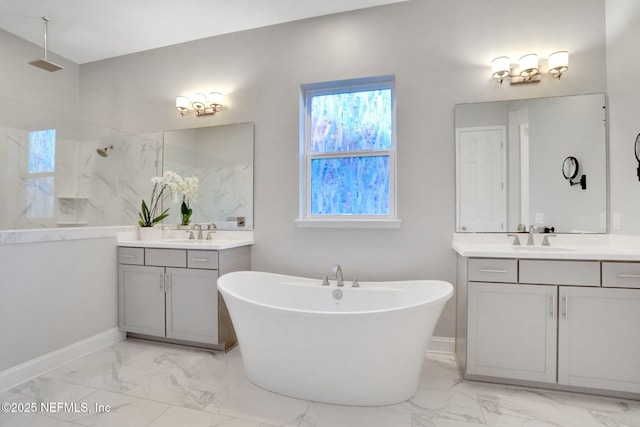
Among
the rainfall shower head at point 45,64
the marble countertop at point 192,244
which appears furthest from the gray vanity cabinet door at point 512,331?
the rainfall shower head at point 45,64

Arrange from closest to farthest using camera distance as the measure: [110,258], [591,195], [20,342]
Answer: [20,342]
[591,195]
[110,258]

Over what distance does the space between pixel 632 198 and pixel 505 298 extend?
1.02m

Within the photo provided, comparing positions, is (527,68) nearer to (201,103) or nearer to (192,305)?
(201,103)

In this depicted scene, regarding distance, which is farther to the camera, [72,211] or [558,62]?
[72,211]

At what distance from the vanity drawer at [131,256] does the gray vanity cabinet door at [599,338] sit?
117 inches

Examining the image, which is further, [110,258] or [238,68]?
[238,68]

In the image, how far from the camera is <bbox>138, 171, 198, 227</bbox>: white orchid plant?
2855 mm

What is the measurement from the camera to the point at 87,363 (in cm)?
218

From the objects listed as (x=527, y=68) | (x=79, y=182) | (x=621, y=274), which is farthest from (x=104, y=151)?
(x=621, y=274)

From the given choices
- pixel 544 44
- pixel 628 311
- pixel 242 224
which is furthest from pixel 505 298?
pixel 242 224

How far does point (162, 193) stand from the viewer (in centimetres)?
308

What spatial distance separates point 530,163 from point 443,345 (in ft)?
4.85

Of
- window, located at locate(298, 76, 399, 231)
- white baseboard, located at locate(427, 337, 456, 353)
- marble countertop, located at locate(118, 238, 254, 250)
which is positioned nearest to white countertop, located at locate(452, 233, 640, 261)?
window, located at locate(298, 76, 399, 231)

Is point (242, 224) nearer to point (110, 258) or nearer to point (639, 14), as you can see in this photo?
point (110, 258)
